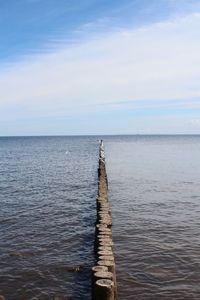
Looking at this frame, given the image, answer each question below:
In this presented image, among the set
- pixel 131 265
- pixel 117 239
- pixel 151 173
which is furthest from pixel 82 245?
pixel 151 173

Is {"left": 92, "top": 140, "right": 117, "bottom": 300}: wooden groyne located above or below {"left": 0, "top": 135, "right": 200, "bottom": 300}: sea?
above

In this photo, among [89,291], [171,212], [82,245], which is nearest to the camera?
[89,291]

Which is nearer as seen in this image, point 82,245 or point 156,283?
point 156,283

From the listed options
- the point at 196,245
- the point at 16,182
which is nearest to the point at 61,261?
the point at 196,245

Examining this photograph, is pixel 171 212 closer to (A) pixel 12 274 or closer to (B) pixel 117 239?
(B) pixel 117 239

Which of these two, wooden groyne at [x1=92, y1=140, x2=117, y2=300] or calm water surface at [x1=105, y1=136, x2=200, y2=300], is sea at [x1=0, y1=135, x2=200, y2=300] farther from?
wooden groyne at [x1=92, y1=140, x2=117, y2=300]

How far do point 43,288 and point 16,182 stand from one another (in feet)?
75.8

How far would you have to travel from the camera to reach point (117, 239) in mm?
14891

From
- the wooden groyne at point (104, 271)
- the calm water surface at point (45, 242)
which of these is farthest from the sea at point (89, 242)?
the wooden groyne at point (104, 271)

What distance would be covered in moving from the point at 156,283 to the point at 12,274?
4.10 metres

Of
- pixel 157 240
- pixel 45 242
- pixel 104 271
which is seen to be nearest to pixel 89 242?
pixel 45 242

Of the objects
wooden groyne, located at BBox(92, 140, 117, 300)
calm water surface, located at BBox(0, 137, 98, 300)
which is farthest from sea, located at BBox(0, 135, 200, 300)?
wooden groyne, located at BBox(92, 140, 117, 300)

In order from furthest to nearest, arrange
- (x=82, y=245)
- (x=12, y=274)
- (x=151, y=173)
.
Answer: (x=151, y=173), (x=82, y=245), (x=12, y=274)

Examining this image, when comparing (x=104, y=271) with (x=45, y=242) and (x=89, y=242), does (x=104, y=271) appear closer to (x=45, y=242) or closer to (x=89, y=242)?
(x=89, y=242)
